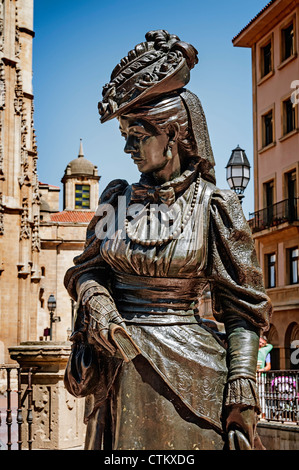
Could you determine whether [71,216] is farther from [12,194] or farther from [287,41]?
[287,41]

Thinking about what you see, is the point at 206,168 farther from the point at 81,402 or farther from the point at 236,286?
the point at 81,402

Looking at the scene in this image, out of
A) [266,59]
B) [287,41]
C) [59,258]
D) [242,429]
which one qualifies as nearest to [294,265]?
[287,41]

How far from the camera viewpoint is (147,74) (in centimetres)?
281

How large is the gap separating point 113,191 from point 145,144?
312mm

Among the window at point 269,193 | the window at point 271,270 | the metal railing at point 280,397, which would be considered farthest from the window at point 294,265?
the metal railing at point 280,397

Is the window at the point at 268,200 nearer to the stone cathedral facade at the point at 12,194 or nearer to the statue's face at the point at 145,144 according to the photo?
the stone cathedral facade at the point at 12,194

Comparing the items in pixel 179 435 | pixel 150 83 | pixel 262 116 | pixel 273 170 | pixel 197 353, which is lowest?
pixel 179 435

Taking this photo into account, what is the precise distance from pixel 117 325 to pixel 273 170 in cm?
3102

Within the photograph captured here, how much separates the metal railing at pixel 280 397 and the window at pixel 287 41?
22951mm

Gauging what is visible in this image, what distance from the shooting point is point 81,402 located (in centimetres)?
776

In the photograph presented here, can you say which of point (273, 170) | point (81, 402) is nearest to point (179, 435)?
point (81, 402)

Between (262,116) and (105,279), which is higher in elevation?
(262,116)

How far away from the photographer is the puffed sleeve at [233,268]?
2.78 meters

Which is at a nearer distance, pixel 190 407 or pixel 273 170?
pixel 190 407
